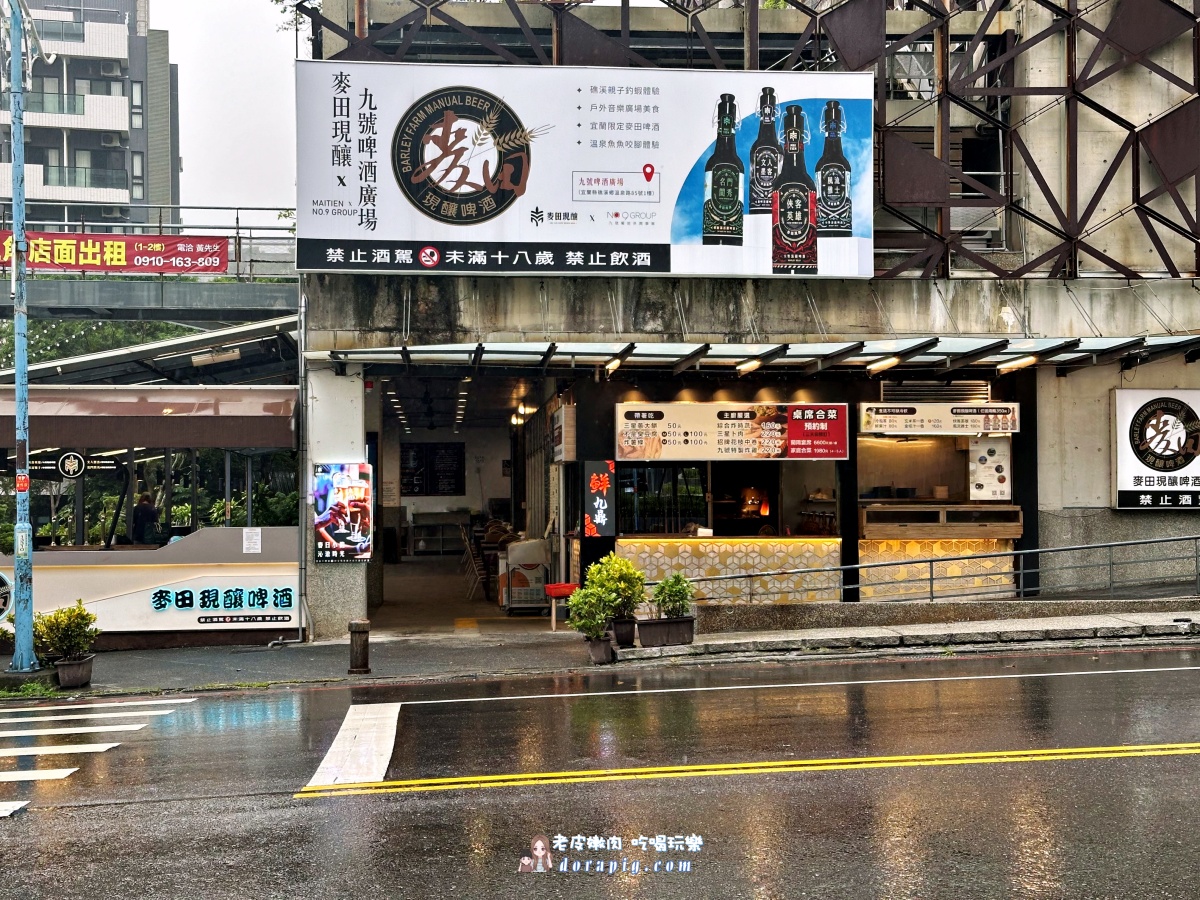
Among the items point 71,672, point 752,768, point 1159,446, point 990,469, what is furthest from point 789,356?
point 71,672

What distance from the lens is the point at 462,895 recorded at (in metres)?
6.68

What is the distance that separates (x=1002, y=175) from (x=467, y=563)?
17.8m

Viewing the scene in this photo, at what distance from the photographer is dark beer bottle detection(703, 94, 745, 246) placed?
19.4 metres

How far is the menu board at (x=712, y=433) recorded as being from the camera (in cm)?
1989

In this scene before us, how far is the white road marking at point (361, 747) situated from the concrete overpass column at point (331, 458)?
6.15 metres

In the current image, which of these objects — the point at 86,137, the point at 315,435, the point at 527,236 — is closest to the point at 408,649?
the point at 315,435

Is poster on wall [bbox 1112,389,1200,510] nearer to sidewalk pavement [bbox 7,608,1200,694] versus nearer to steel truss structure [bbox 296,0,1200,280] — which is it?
steel truss structure [bbox 296,0,1200,280]

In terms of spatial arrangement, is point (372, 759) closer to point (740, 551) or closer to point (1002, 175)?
point (740, 551)

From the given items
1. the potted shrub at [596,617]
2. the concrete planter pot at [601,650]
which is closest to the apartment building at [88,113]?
the potted shrub at [596,617]

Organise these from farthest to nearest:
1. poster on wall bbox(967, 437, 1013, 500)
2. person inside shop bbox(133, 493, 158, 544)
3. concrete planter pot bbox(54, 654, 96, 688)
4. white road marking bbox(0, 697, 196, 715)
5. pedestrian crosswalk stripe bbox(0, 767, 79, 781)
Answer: person inside shop bbox(133, 493, 158, 544)
poster on wall bbox(967, 437, 1013, 500)
concrete planter pot bbox(54, 654, 96, 688)
white road marking bbox(0, 697, 196, 715)
pedestrian crosswalk stripe bbox(0, 767, 79, 781)

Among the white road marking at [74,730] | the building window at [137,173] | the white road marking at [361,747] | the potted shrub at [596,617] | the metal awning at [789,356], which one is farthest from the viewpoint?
the building window at [137,173]

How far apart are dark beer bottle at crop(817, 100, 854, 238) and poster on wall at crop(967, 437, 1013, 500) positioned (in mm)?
4631

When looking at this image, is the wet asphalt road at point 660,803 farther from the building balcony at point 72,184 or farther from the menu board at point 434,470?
the building balcony at point 72,184

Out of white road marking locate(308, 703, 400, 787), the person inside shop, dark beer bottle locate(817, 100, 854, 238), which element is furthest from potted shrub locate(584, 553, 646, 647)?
the person inside shop
